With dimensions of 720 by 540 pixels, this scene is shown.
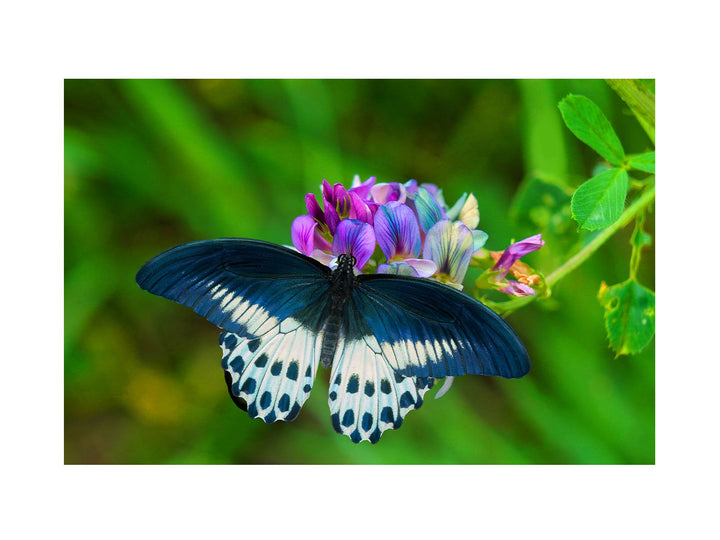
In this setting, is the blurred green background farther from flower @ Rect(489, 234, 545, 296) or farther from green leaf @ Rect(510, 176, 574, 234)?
flower @ Rect(489, 234, 545, 296)

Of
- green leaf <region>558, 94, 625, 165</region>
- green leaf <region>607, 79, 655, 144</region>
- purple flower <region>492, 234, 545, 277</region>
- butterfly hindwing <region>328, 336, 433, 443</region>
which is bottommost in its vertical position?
butterfly hindwing <region>328, 336, 433, 443</region>

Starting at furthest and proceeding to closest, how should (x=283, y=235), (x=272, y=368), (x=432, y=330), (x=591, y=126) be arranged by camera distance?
(x=283, y=235) < (x=591, y=126) < (x=272, y=368) < (x=432, y=330)

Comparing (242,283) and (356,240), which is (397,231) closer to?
(356,240)

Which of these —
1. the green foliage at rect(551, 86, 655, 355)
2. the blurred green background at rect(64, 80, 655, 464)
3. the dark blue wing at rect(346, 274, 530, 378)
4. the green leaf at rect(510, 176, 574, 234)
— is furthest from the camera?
the blurred green background at rect(64, 80, 655, 464)

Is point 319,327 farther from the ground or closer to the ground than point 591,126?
closer to the ground

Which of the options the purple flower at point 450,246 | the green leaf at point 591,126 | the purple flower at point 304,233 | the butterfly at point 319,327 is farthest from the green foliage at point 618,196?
the purple flower at point 304,233

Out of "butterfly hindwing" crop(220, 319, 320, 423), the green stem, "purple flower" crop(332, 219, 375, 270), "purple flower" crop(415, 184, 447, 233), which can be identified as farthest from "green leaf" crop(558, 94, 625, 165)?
"butterfly hindwing" crop(220, 319, 320, 423)

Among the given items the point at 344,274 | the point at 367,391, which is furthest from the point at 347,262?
the point at 367,391
